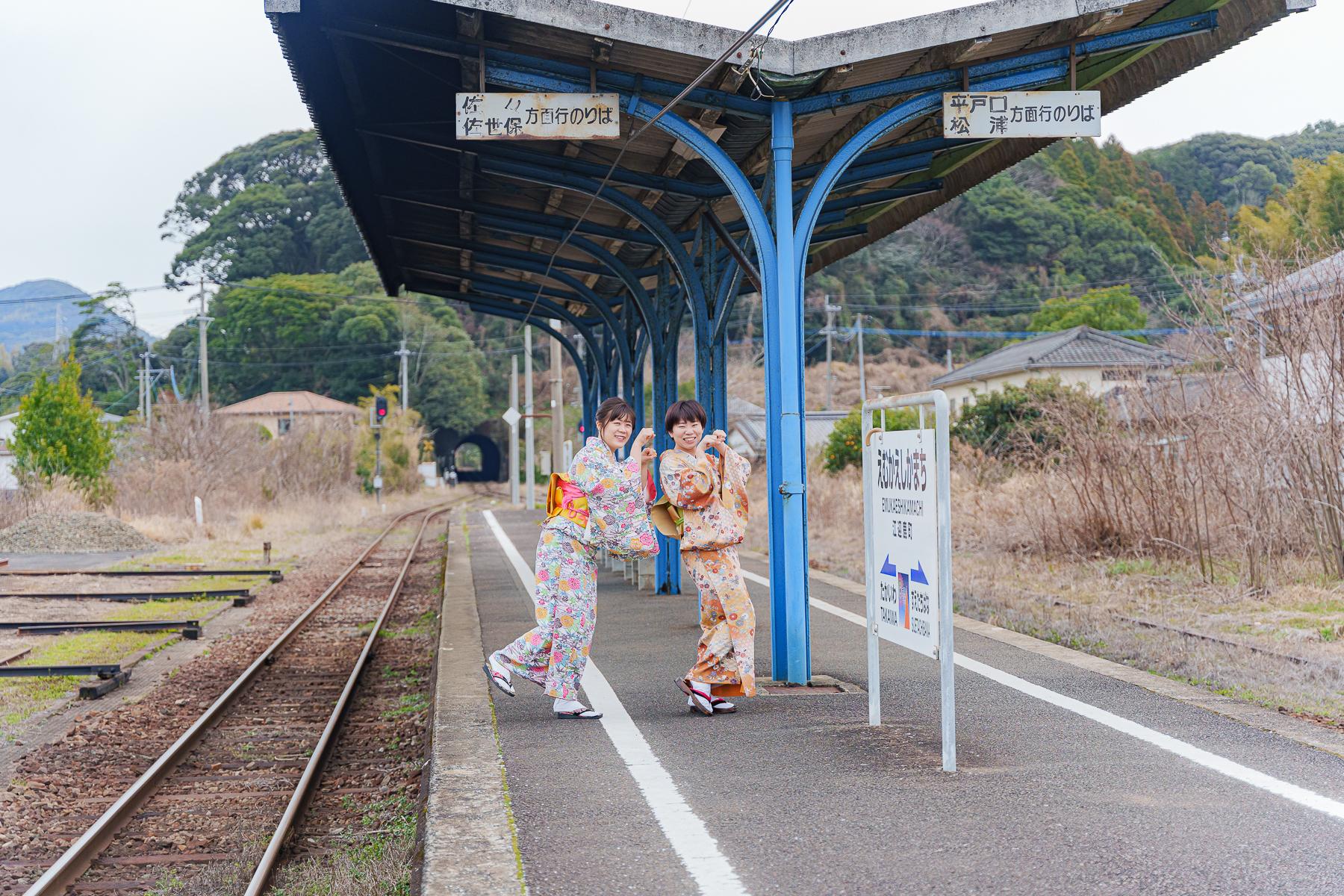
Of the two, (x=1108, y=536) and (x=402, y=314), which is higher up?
(x=402, y=314)

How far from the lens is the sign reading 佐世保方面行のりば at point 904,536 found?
5.21 metres

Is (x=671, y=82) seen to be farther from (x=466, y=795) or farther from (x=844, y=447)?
(x=844, y=447)

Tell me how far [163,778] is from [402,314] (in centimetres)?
5958

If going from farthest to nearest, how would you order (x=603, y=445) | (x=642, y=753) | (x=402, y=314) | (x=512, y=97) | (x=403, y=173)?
(x=402, y=314)
(x=403, y=173)
(x=512, y=97)
(x=603, y=445)
(x=642, y=753)

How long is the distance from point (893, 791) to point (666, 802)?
90 cm

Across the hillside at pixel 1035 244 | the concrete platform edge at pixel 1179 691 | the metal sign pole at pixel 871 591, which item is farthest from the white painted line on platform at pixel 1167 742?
the hillside at pixel 1035 244

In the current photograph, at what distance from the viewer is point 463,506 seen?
42.5 metres

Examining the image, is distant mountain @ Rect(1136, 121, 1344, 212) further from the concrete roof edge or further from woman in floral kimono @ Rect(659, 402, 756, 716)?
woman in floral kimono @ Rect(659, 402, 756, 716)

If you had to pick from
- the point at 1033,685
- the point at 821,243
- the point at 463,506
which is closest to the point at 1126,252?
the point at 463,506

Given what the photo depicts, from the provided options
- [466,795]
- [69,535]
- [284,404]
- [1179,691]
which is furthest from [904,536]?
[284,404]

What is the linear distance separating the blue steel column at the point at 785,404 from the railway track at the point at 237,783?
2571 mm

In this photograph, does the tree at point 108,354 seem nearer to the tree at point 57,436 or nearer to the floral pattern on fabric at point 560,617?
the tree at point 57,436

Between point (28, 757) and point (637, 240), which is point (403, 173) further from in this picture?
point (28, 757)

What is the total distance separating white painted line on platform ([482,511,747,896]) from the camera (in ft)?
13.3
